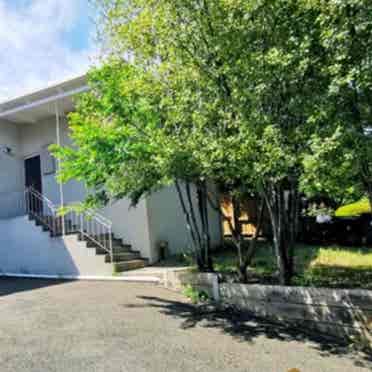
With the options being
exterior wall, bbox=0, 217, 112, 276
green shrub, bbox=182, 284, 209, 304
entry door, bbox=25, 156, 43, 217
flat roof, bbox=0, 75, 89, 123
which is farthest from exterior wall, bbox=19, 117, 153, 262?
green shrub, bbox=182, 284, 209, 304

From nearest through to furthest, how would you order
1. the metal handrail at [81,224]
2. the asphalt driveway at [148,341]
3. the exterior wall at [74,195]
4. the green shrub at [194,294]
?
the asphalt driveway at [148,341] → the green shrub at [194,294] → the metal handrail at [81,224] → the exterior wall at [74,195]

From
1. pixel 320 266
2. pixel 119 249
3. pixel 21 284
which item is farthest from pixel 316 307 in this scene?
pixel 21 284

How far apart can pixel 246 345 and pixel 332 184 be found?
219 cm

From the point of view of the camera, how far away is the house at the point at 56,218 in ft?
30.1

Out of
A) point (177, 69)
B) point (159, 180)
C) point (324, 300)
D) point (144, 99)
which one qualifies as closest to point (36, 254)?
point (159, 180)

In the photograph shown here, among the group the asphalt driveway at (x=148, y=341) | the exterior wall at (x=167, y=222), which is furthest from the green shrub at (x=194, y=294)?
the exterior wall at (x=167, y=222)

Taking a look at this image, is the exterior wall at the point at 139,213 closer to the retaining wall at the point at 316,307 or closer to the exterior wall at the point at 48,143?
→ the exterior wall at the point at 48,143

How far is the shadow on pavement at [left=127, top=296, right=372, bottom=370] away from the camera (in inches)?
155

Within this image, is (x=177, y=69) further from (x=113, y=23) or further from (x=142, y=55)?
(x=113, y=23)

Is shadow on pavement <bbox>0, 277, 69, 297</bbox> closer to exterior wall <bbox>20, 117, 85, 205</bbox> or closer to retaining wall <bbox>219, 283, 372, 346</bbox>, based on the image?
exterior wall <bbox>20, 117, 85, 205</bbox>

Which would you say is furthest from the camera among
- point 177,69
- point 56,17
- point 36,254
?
point 36,254

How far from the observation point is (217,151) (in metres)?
4.41

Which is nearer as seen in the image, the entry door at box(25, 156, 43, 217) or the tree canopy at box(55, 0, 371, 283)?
the tree canopy at box(55, 0, 371, 283)

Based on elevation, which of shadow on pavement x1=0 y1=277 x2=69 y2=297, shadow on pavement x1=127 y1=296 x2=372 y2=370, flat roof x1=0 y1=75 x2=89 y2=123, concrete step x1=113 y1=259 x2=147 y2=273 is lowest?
shadow on pavement x1=127 y1=296 x2=372 y2=370
